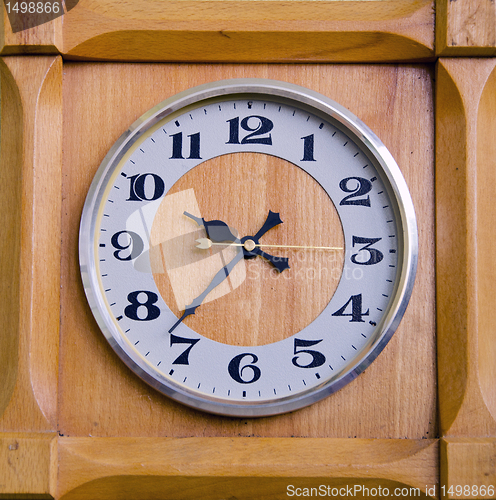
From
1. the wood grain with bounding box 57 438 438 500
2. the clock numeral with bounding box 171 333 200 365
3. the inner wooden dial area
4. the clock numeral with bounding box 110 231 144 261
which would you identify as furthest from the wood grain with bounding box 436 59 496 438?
the clock numeral with bounding box 110 231 144 261

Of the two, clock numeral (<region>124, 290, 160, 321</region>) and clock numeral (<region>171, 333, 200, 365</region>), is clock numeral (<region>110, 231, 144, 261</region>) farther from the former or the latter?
clock numeral (<region>171, 333, 200, 365</region>)

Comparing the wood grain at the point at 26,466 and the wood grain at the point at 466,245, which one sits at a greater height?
the wood grain at the point at 466,245

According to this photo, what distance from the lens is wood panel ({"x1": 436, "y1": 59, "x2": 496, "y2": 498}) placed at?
80 centimetres

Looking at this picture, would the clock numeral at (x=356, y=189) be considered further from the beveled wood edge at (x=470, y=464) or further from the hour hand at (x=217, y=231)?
the beveled wood edge at (x=470, y=464)

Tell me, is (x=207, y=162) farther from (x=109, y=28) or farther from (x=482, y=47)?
(x=482, y=47)

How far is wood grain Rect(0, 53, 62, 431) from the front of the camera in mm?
811

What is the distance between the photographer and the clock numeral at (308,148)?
0.88 m

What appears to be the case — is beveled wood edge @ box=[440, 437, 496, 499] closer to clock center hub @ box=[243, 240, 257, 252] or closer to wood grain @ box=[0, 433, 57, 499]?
clock center hub @ box=[243, 240, 257, 252]

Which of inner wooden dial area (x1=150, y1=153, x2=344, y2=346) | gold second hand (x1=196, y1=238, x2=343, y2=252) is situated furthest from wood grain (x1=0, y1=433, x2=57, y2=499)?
gold second hand (x1=196, y1=238, x2=343, y2=252)

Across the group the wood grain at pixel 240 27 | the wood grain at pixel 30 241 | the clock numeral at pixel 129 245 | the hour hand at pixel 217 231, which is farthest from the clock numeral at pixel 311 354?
the wood grain at pixel 240 27

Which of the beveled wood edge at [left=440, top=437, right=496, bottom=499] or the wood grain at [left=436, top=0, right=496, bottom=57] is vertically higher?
the wood grain at [left=436, top=0, right=496, bottom=57]

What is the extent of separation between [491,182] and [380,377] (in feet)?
1.44

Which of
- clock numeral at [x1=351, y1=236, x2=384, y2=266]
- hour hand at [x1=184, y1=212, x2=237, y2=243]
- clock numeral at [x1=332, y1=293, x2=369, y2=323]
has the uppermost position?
hour hand at [x1=184, y1=212, x2=237, y2=243]

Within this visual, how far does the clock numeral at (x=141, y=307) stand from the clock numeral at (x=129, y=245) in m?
0.07
